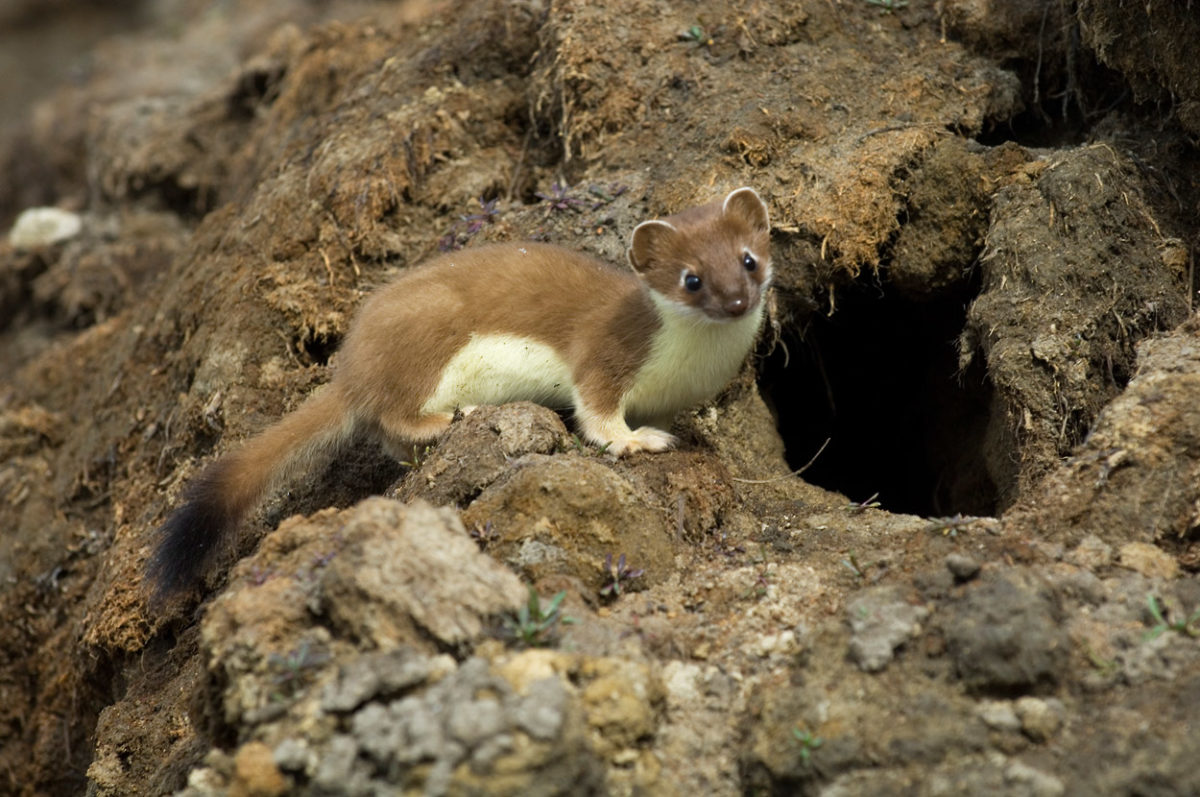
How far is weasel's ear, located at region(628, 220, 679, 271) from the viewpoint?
17.2 ft

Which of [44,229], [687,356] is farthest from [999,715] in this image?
[44,229]

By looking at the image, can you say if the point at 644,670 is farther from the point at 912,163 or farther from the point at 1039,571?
the point at 912,163

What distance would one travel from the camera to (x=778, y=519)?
206 inches

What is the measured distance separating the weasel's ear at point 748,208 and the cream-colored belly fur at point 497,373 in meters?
1.10

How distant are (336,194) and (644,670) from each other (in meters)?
4.13

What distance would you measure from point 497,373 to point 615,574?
56.7 inches

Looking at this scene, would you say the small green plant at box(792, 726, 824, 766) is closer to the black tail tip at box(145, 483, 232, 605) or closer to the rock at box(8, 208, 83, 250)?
the black tail tip at box(145, 483, 232, 605)

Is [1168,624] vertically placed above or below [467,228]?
below

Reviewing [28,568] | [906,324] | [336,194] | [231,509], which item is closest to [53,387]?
[28,568]

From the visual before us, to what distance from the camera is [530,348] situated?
221 inches

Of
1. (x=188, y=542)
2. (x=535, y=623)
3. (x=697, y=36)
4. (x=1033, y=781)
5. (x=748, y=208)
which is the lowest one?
(x=188, y=542)

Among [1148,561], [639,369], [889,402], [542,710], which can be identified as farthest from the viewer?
[889,402]

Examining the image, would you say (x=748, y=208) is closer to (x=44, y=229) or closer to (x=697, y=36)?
(x=697, y=36)

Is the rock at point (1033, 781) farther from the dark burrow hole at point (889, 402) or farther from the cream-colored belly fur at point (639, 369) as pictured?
the dark burrow hole at point (889, 402)
